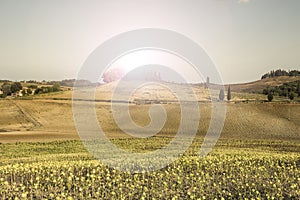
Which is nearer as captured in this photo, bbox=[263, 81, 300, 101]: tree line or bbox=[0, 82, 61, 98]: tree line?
bbox=[263, 81, 300, 101]: tree line

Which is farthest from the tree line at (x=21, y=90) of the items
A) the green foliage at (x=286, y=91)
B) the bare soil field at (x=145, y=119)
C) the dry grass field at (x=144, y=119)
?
the green foliage at (x=286, y=91)

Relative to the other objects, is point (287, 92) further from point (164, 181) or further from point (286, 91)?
point (164, 181)

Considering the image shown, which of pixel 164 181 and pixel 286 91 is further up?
pixel 286 91

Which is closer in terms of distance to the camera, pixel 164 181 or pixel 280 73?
pixel 164 181

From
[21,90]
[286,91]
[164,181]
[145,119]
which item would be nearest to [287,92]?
[286,91]

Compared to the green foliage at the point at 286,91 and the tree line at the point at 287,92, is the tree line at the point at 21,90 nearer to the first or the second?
the tree line at the point at 287,92

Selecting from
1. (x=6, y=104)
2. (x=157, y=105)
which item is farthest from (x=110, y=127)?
(x=6, y=104)

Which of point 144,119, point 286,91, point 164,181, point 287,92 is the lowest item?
point 144,119

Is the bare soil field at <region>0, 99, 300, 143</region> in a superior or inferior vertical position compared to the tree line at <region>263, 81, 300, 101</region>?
inferior

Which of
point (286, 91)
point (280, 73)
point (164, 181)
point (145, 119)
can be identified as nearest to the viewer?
point (164, 181)

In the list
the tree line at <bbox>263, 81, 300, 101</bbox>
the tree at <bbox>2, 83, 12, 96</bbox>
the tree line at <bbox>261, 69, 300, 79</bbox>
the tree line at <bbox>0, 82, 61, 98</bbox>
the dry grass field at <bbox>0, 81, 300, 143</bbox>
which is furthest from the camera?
the tree line at <bbox>261, 69, 300, 79</bbox>

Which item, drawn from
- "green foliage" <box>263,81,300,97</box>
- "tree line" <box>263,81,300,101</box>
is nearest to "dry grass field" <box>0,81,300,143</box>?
"tree line" <box>263,81,300,101</box>

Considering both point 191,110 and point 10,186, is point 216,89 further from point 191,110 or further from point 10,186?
point 10,186

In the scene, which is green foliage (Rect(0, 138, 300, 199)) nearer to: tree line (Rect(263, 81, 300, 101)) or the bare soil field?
the bare soil field
